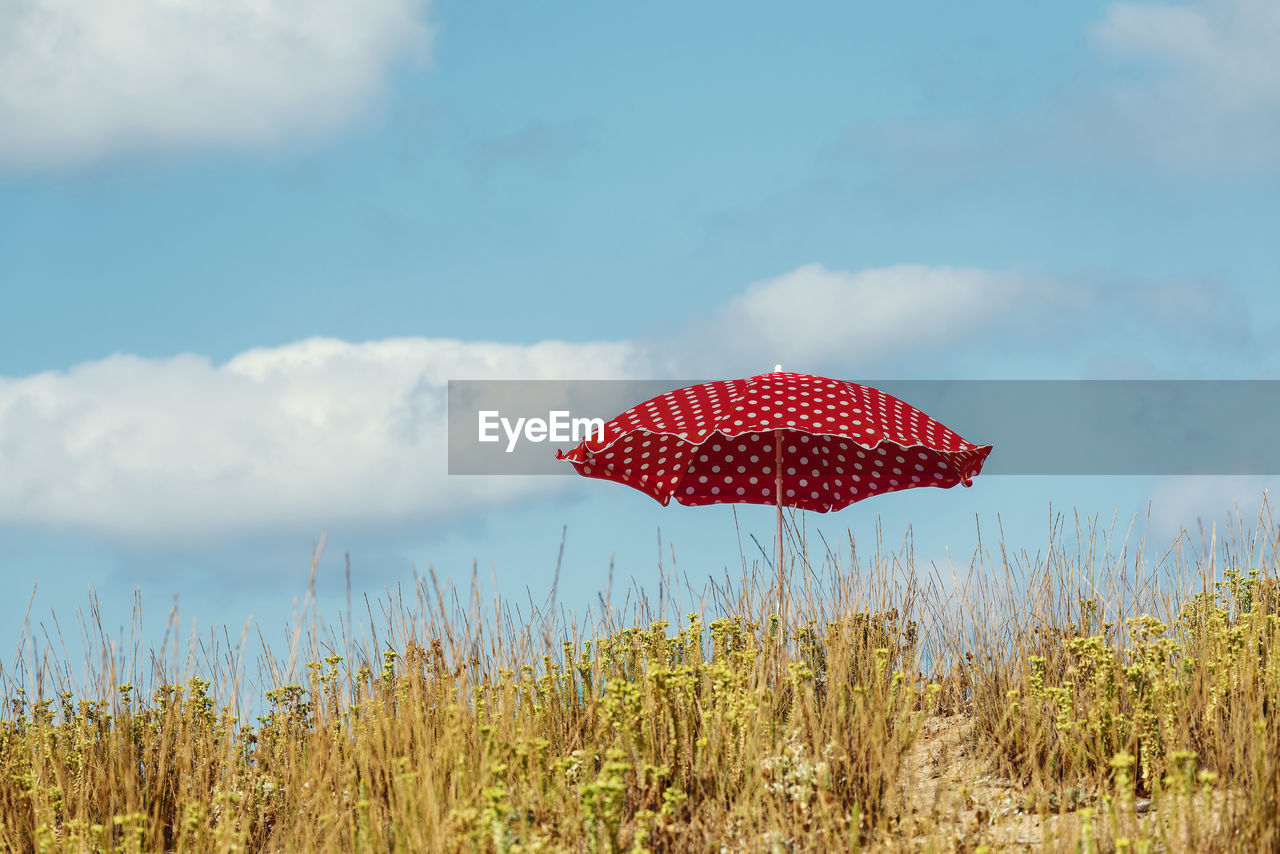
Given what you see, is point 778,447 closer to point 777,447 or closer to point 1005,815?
point 777,447

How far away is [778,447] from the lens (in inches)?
280

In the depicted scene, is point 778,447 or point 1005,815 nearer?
point 1005,815

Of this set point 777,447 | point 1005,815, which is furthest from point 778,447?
point 1005,815

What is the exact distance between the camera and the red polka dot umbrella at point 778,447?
6242mm

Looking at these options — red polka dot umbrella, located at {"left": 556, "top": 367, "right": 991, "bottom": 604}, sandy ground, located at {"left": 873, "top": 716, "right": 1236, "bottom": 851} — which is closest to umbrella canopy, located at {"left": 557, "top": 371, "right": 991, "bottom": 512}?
red polka dot umbrella, located at {"left": 556, "top": 367, "right": 991, "bottom": 604}

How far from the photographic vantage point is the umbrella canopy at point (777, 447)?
625 centimetres

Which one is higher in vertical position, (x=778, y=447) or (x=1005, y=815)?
(x=778, y=447)

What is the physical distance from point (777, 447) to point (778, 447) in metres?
0.04

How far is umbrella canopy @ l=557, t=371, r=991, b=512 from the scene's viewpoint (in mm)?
6246

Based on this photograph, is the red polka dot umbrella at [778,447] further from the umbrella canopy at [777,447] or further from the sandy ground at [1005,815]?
the sandy ground at [1005,815]

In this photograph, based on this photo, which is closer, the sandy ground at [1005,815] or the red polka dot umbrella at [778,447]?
the sandy ground at [1005,815]

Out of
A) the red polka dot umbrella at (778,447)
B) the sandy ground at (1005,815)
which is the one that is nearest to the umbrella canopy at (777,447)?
the red polka dot umbrella at (778,447)

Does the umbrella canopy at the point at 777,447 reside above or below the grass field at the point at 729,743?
above

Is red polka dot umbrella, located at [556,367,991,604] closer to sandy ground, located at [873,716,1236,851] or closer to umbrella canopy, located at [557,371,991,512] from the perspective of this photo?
umbrella canopy, located at [557,371,991,512]
